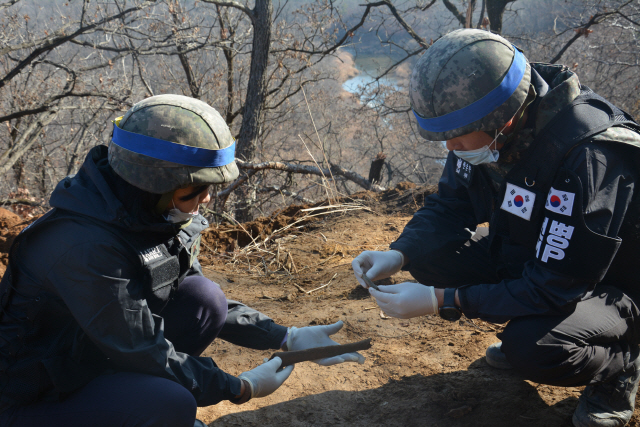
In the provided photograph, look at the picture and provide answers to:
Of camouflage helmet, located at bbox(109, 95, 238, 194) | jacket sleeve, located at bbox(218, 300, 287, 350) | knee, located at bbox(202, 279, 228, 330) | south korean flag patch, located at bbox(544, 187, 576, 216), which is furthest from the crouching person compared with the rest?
camouflage helmet, located at bbox(109, 95, 238, 194)

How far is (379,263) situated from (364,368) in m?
0.59

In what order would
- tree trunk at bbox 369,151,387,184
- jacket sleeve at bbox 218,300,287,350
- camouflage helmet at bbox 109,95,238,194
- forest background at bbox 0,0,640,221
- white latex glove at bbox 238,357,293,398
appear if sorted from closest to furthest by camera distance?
1. camouflage helmet at bbox 109,95,238,194
2. white latex glove at bbox 238,357,293,398
3. jacket sleeve at bbox 218,300,287,350
4. forest background at bbox 0,0,640,221
5. tree trunk at bbox 369,151,387,184

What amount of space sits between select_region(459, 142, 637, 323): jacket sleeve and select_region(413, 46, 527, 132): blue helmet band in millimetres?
337

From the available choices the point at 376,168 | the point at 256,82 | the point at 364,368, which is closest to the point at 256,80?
the point at 256,82

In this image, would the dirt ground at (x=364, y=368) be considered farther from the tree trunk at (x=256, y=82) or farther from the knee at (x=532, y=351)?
the tree trunk at (x=256, y=82)

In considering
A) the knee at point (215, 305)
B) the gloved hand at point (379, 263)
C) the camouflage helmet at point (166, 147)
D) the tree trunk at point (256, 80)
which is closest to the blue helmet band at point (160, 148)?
the camouflage helmet at point (166, 147)

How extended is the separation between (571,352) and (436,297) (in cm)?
53

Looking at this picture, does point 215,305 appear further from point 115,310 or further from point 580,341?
point 580,341

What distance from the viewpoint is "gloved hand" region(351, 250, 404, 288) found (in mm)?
2332

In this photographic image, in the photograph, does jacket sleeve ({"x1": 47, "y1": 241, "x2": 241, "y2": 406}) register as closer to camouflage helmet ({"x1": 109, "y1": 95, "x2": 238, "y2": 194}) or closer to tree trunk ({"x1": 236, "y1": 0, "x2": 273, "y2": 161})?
camouflage helmet ({"x1": 109, "y1": 95, "x2": 238, "y2": 194})

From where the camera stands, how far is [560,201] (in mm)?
1683

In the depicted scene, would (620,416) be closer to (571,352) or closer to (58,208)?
(571,352)

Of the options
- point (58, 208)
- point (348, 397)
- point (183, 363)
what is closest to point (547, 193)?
point (348, 397)

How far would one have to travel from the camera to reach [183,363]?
5.59 ft
